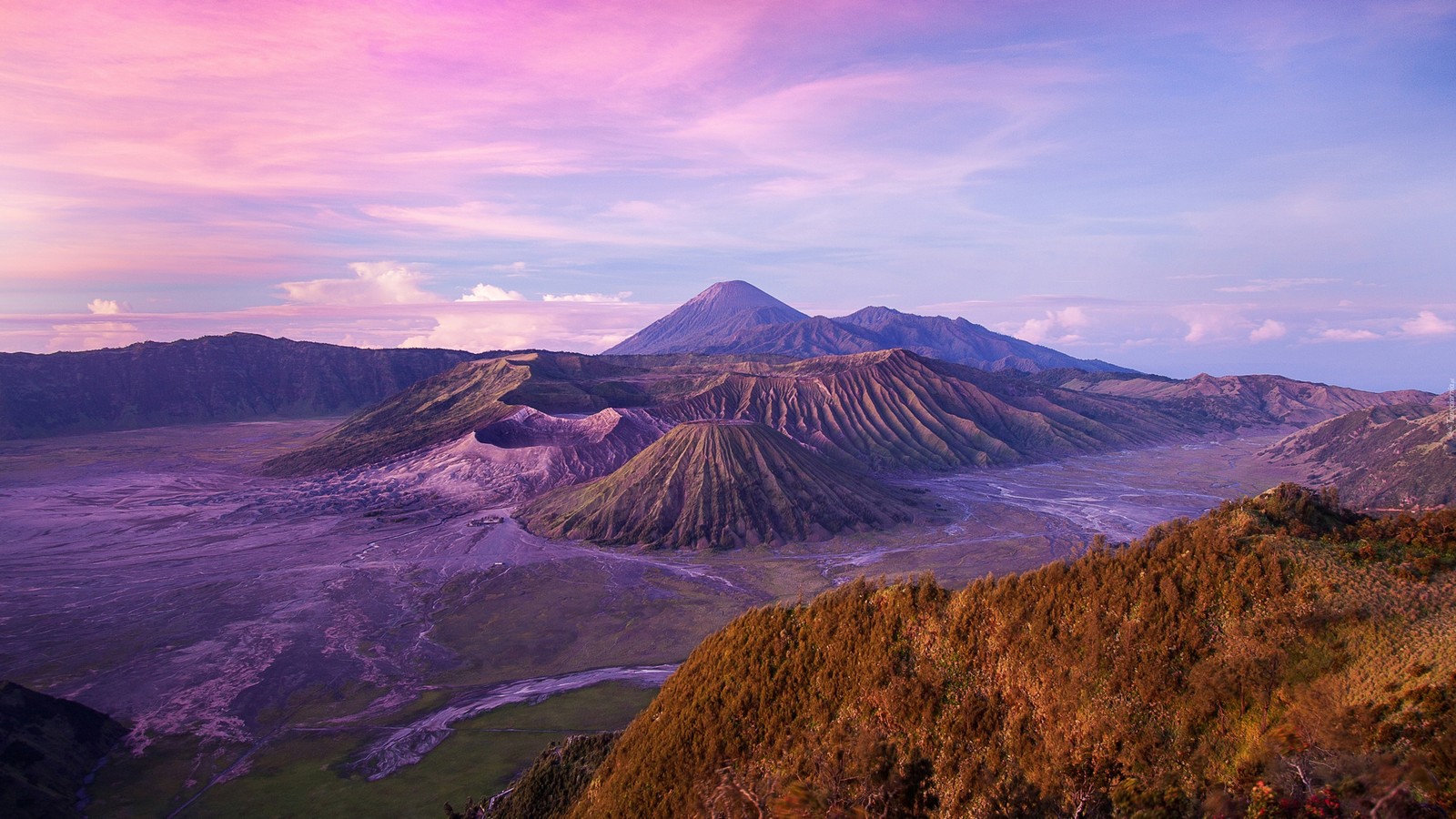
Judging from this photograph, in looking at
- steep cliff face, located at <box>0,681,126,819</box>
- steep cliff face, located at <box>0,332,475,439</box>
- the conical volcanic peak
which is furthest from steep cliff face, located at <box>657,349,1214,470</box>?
steep cliff face, located at <box>0,332,475,439</box>

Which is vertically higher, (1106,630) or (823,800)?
(1106,630)

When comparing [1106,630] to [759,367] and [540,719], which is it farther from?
[759,367]

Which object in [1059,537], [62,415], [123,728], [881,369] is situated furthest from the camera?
[62,415]

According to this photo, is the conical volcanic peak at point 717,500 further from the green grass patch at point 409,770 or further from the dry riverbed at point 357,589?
the green grass patch at point 409,770

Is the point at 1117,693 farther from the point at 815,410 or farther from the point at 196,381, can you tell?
the point at 196,381

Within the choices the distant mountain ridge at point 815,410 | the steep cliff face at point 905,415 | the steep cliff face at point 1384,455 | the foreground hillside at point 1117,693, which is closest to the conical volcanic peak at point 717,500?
the distant mountain ridge at point 815,410

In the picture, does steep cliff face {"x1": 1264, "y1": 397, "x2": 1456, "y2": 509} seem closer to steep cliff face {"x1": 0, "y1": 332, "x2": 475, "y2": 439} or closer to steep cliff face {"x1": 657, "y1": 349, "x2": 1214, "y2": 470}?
steep cliff face {"x1": 657, "y1": 349, "x2": 1214, "y2": 470}

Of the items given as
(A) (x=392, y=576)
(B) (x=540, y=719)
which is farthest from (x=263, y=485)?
(B) (x=540, y=719)
